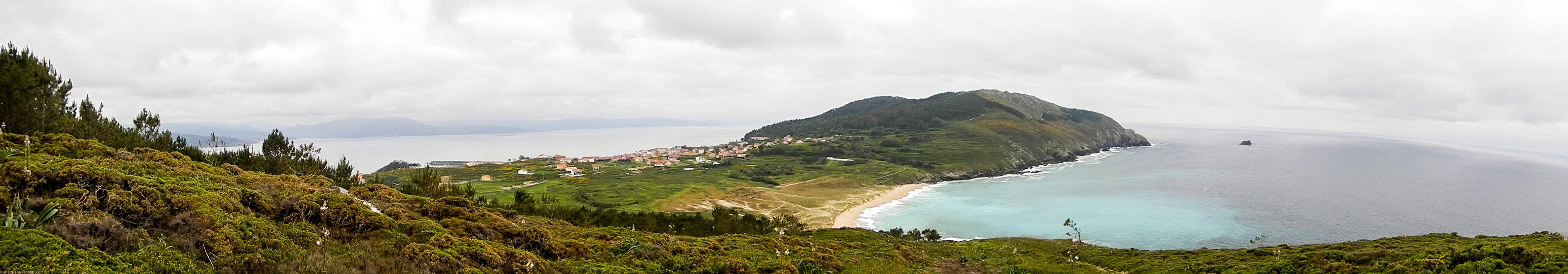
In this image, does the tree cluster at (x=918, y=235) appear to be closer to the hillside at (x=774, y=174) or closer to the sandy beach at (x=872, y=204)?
the sandy beach at (x=872, y=204)

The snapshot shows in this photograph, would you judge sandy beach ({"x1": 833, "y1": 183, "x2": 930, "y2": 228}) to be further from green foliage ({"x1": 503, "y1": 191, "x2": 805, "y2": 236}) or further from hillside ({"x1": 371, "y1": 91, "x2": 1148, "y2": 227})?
green foliage ({"x1": 503, "y1": 191, "x2": 805, "y2": 236})

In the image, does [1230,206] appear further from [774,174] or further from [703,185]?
[703,185]

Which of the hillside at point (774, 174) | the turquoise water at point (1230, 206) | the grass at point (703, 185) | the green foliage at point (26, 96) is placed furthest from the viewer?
the hillside at point (774, 174)

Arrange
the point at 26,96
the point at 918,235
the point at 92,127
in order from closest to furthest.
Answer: the point at 26,96
the point at 92,127
the point at 918,235

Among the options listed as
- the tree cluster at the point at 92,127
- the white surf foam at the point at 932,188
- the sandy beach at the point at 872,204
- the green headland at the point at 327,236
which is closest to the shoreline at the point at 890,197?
the sandy beach at the point at 872,204

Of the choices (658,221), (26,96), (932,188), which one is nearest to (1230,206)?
(932,188)
